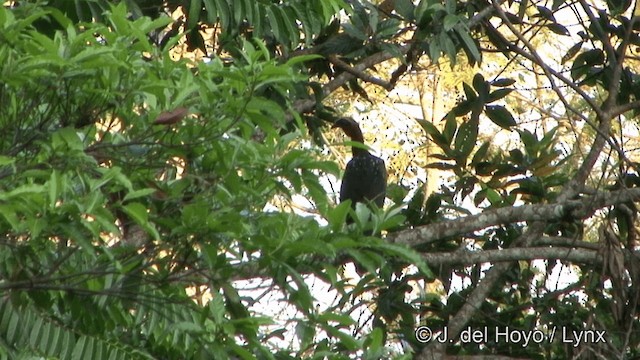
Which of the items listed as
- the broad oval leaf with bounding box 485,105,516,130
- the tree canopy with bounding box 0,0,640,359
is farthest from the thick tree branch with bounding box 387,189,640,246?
the broad oval leaf with bounding box 485,105,516,130

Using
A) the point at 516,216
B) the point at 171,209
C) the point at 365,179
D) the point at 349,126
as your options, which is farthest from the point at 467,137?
the point at 171,209

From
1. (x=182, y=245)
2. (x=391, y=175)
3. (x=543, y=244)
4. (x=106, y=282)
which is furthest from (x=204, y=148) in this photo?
(x=391, y=175)

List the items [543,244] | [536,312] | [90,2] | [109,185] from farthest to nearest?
1. [536,312]
2. [543,244]
3. [90,2]
4. [109,185]

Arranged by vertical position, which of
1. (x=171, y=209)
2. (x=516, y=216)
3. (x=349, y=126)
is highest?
(x=349, y=126)

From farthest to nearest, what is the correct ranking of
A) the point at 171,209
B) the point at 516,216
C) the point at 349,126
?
the point at 349,126
the point at 516,216
the point at 171,209

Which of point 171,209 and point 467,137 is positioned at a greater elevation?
point 467,137

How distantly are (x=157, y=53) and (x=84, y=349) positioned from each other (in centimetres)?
65

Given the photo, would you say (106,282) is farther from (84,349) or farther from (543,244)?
(543,244)

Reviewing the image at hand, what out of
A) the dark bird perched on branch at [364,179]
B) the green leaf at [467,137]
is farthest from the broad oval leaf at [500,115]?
the dark bird perched on branch at [364,179]

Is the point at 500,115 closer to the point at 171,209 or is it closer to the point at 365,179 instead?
the point at 365,179

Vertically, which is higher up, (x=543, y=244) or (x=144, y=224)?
(x=543, y=244)

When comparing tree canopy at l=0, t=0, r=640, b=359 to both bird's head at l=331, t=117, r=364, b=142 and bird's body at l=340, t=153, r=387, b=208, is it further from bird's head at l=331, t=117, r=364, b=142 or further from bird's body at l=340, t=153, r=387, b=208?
bird's body at l=340, t=153, r=387, b=208

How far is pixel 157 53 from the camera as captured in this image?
222cm

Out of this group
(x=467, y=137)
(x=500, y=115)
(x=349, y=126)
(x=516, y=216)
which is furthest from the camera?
(x=349, y=126)
